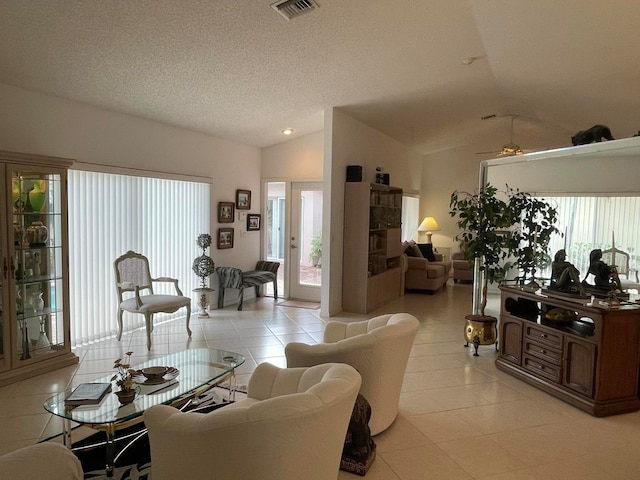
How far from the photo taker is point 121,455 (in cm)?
261

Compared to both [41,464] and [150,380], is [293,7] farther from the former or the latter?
[41,464]

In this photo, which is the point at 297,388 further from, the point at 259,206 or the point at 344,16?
the point at 259,206

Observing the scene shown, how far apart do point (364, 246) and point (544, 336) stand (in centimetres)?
298

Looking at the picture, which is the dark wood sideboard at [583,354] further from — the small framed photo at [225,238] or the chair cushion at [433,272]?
the small framed photo at [225,238]

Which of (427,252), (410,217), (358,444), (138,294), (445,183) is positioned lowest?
(358,444)

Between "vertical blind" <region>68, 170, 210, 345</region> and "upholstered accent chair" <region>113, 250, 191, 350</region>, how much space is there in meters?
0.15

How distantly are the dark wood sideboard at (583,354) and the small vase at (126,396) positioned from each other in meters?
3.27

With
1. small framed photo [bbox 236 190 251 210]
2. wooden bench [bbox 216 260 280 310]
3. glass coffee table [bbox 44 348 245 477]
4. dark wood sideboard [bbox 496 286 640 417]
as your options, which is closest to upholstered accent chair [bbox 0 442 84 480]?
glass coffee table [bbox 44 348 245 477]

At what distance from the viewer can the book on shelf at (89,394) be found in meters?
2.41

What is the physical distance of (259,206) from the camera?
24.8 feet

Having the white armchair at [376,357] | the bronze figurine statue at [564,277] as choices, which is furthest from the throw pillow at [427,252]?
the white armchair at [376,357]

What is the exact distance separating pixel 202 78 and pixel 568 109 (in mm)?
5139

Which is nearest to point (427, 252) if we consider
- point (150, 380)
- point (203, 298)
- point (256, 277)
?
point (256, 277)

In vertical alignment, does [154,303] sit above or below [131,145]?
below
